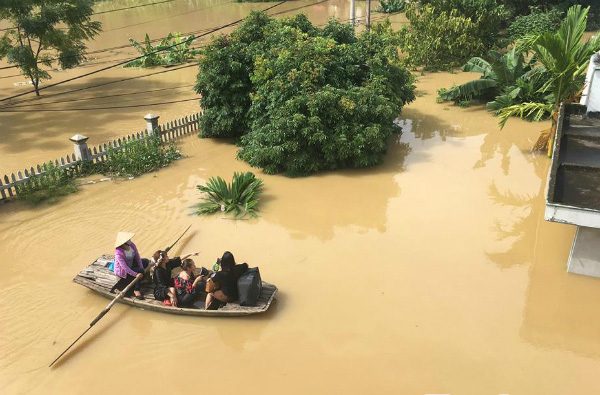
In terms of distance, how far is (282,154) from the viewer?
1093cm

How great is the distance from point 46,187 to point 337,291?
686 centimetres

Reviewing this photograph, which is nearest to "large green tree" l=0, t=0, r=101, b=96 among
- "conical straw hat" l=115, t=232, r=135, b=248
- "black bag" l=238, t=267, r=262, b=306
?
"conical straw hat" l=115, t=232, r=135, b=248

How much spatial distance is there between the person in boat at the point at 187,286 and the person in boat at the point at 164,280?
8 centimetres

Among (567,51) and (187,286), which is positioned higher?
(567,51)

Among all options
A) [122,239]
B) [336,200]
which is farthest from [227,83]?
[122,239]

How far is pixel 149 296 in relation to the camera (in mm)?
7121

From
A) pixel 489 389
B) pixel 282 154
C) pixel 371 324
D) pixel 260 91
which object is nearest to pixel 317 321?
pixel 371 324

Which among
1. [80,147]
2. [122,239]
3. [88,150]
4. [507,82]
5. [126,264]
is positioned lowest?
[126,264]

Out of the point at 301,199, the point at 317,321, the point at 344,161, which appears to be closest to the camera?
the point at 317,321

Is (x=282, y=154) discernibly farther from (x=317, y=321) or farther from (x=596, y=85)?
(x=596, y=85)

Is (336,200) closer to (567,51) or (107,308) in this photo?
(107,308)

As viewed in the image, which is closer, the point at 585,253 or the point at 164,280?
the point at 164,280

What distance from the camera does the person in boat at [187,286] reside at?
22.7 ft

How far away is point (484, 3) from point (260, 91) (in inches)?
466
